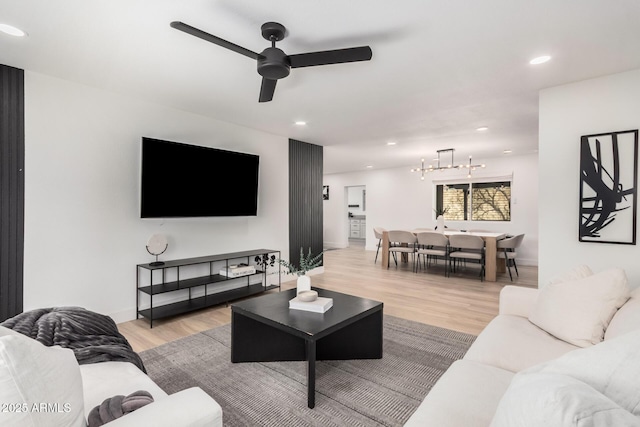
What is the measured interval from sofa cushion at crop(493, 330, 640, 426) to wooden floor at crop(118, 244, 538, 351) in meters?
2.54

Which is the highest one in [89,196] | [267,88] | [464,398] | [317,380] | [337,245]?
[267,88]

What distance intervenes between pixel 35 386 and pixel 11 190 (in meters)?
2.85

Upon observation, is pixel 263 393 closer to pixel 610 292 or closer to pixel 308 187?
pixel 610 292

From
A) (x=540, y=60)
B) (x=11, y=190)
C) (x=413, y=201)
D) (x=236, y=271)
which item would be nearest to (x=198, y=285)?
(x=236, y=271)

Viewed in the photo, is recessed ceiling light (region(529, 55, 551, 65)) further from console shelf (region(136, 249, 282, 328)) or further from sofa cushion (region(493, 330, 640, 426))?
console shelf (region(136, 249, 282, 328))

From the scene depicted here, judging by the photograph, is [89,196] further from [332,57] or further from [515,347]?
[515,347]

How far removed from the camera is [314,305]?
236 centimetres

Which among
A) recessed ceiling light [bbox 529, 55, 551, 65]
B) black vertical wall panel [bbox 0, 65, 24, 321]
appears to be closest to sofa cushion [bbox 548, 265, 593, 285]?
recessed ceiling light [bbox 529, 55, 551, 65]

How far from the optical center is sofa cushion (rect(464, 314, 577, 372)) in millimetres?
1575

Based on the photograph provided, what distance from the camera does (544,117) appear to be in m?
3.19

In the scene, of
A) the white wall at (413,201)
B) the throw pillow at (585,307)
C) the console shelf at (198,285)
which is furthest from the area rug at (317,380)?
the white wall at (413,201)

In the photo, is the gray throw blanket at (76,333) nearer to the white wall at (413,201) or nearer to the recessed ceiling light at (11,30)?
the recessed ceiling light at (11,30)

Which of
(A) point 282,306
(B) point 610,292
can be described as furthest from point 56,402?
(B) point 610,292

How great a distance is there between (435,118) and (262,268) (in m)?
3.16
